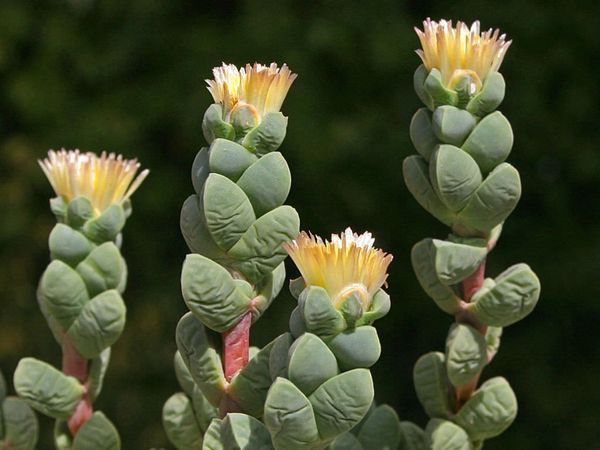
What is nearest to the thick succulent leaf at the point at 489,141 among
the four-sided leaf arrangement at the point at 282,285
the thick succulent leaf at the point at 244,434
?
the four-sided leaf arrangement at the point at 282,285

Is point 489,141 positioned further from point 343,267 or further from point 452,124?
point 343,267

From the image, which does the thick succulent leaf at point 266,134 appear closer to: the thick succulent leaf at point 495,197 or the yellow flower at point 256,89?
the yellow flower at point 256,89

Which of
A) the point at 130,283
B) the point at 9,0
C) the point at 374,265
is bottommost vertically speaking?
the point at 374,265

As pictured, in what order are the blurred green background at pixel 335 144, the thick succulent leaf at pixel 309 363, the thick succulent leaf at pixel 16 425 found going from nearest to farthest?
1. the thick succulent leaf at pixel 309 363
2. the thick succulent leaf at pixel 16 425
3. the blurred green background at pixel 335 144

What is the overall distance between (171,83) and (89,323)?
199 centimetres

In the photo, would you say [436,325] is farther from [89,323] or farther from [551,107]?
[89,323]

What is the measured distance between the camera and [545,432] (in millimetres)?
2512

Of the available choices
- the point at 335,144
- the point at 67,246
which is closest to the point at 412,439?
the point at 67,246

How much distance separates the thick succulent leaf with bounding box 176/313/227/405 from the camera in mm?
596

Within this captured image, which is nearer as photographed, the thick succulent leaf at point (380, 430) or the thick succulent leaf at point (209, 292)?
the thick succulent leaf at point (209, 292)

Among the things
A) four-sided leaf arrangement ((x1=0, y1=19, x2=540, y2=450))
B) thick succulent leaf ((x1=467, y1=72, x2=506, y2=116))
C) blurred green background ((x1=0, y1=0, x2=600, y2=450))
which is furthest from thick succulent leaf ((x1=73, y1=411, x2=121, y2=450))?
blurred green background ((x1=0, y1=0, x2=600, y2=450))

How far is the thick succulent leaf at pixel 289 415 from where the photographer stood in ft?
1.67

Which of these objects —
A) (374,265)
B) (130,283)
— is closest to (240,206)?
(374,265)

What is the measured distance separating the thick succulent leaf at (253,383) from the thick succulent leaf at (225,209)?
6 centimetres
